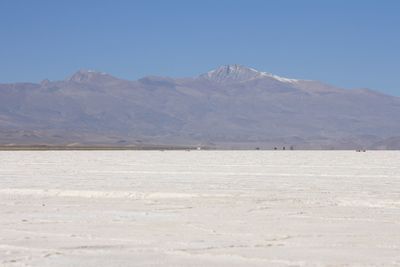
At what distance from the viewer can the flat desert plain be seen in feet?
33.5

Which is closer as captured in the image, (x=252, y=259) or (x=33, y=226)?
(x=252, y=259)

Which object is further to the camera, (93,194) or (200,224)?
(93,194)

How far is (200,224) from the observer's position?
536 inches

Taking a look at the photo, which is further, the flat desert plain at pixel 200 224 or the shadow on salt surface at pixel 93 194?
the shadow on salt surface at pixel 93 194

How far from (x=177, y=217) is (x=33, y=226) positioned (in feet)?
8.52

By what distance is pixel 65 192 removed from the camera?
20797mm

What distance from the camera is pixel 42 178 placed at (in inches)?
1065

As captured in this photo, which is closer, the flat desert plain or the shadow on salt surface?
the flat desert plain

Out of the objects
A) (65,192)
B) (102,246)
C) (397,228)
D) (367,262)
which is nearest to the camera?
(367,262)

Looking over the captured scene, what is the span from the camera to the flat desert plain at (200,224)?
10203 mm

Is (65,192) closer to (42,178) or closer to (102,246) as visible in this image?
(42,178)

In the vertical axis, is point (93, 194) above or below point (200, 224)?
below

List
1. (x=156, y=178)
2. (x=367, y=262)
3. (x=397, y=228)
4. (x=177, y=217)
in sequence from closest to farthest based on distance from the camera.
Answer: (x=367, y=262), (x=397, y=228), (x=177, y=217), (x=156, y=178)

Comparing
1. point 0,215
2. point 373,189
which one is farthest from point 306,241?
point 373,189
